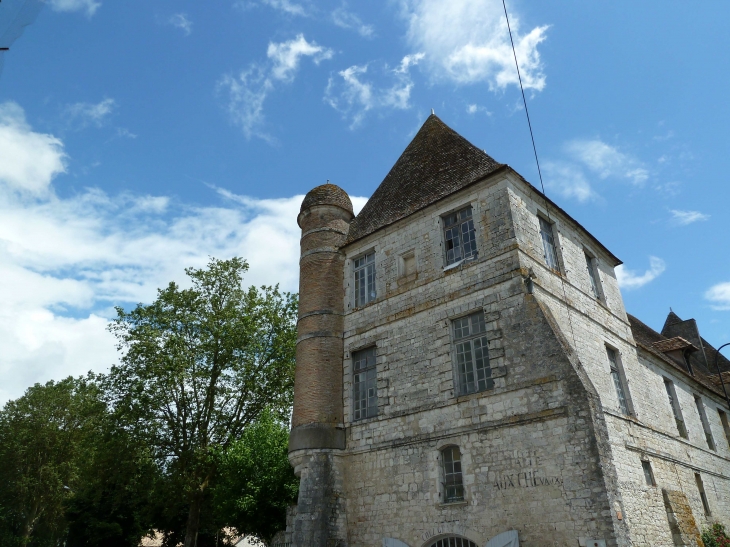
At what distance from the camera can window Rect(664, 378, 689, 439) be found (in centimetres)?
1540

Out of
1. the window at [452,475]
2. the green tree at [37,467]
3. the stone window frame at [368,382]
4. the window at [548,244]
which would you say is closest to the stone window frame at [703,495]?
the window at [548,244]

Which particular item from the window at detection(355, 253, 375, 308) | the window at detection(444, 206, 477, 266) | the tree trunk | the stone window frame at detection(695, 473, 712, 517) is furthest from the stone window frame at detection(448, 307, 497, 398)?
the tree trunk

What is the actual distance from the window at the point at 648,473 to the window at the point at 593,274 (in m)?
4.30

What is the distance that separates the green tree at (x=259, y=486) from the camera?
→ 13.6 meters

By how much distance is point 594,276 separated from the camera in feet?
47.8

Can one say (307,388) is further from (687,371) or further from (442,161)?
(687,371)

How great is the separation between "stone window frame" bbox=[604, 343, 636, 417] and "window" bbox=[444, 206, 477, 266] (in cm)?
423

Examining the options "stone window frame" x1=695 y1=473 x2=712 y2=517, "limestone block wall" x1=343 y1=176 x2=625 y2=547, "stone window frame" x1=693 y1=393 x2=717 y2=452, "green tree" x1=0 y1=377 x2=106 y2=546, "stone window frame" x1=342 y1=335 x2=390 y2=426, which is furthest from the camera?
"green tree" x1=0 y1=377 x2=106 y2=546

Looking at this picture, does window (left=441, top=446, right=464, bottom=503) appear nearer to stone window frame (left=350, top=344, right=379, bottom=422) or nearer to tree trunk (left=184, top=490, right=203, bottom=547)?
stone window frame (left=350, top=344, right=379, bottom=422)

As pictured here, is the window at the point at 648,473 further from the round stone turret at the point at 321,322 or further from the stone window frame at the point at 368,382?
the round stone turret at the point at 321,322

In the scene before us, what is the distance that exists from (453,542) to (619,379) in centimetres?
598

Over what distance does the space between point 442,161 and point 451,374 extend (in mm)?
6302

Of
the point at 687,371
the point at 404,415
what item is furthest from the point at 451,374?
the point at 687,371

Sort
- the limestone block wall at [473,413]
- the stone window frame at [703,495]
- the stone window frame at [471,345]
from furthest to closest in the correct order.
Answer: the stone window frame at [703,495], the stone window frame at [471,345], the limestone block wall at [473,413]
